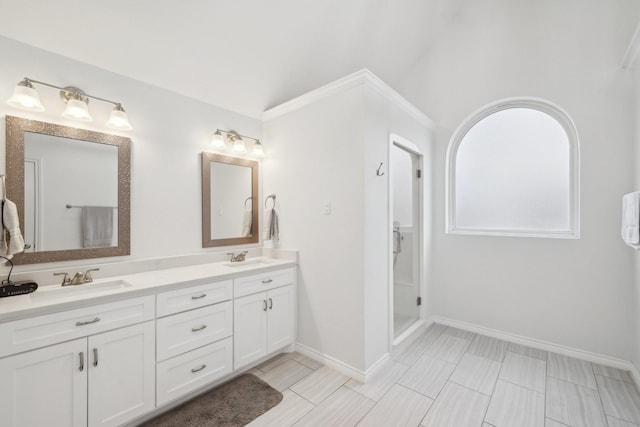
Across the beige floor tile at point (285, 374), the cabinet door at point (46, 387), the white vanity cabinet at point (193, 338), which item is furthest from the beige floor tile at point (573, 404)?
the cabinet door at point (46, 387)

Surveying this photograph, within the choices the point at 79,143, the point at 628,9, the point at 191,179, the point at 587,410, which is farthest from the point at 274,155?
the point at 628,9

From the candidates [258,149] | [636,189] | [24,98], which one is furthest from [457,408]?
[24,98]

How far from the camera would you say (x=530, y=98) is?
266cm

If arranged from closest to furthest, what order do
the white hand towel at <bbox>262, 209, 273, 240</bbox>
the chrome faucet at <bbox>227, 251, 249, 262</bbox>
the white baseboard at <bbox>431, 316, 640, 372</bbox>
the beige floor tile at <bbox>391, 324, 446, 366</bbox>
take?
the white baseboard at <bbox>431, 316, 640, 372</bbox> → the beige floor tile at <bbox>391, 324, 446, 366</bbox> → the chrome faucet at <bbox>227, 251, 249, 262</bbox> → the white hand towel at <bbox>262, 209, 273, 240</bbox>

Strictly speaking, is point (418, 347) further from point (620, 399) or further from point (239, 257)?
point (239, 257)

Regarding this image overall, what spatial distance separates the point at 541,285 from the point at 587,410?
1.08 metres

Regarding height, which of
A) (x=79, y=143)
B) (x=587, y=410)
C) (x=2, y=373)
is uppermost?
(x=79, y=143)

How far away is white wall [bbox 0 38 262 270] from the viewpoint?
5.54 ft

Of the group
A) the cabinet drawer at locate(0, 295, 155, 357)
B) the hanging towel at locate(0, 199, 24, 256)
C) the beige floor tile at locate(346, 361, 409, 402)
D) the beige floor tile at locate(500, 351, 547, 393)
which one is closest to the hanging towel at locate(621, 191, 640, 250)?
the beige floor tile at locate(500, 351, 547, 393)

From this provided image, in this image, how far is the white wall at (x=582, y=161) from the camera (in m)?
2.28

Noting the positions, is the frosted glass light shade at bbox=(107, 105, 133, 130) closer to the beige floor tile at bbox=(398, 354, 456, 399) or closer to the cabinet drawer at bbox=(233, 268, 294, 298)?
the cabinet drawer at bbox=(233, 268, 294, 298)

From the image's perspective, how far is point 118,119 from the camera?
1.88m

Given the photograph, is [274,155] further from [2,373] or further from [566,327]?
[566,327]

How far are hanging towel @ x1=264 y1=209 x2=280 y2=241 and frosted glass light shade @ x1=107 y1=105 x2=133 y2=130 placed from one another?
1.34 m
